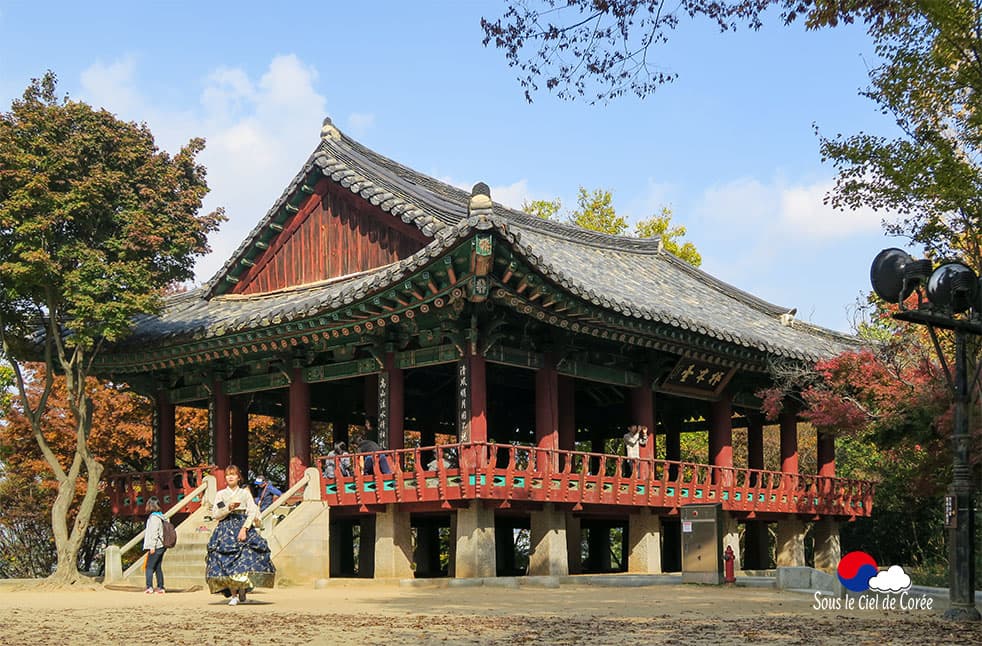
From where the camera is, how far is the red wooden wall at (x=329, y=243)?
23.7 metres

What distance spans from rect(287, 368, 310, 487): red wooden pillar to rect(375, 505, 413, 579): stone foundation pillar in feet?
10.0

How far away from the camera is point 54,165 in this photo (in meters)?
21.2

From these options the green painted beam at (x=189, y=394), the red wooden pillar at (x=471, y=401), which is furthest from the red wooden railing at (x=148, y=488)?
the red wooden pillar at (x=471, y=401)

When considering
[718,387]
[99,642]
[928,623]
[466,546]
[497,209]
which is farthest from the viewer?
[497,209]

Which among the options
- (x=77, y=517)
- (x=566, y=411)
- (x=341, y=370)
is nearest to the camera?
(x=77, y=517)

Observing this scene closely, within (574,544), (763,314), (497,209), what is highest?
(497,209)

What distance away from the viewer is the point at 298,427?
24.0m

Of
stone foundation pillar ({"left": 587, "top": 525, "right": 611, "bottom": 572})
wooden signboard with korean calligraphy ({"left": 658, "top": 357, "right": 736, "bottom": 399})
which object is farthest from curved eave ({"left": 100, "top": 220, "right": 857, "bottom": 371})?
stone foundation pillar ({"left": 587, "top": 525, "right": 611, "bottom": 572})

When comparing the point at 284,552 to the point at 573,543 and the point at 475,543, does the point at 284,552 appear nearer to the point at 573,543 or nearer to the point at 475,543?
the point at 475,543

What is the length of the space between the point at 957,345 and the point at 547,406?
36.2ft

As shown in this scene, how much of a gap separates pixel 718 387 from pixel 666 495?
4422mm

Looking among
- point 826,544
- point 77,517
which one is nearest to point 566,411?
point 77,517

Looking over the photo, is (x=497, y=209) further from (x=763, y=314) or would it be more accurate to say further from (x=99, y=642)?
(x=99, y=642)

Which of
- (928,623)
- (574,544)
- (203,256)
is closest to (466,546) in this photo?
(574,544)
